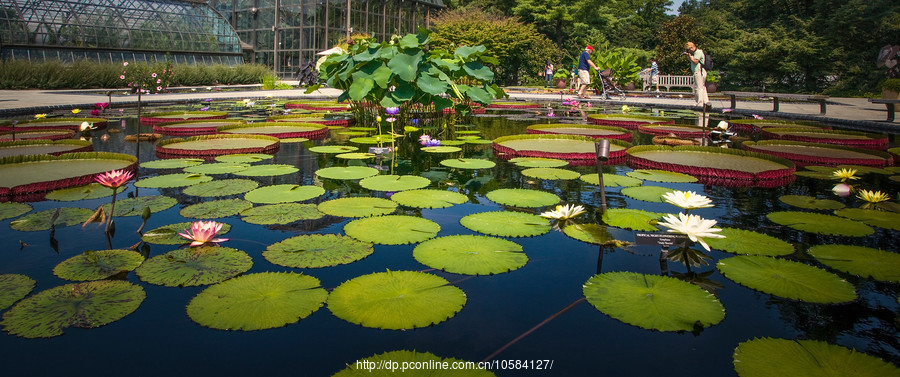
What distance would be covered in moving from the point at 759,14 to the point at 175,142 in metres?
27.8

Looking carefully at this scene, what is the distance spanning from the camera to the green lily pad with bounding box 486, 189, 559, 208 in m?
2.81

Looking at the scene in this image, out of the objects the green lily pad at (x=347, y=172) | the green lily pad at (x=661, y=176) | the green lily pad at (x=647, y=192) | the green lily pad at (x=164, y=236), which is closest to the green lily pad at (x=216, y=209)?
the green lily pad at (x=164, y=236)

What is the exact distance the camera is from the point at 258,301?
5.14ft

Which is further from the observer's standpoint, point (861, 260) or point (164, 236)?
point (164, 236)

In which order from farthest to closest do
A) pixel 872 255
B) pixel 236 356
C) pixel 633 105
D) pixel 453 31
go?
pixel 453 31, pixel 633 105, pixel 872 255, pixel 236 356

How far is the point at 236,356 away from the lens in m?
1.31

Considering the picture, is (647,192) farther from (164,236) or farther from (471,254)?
(164,236)

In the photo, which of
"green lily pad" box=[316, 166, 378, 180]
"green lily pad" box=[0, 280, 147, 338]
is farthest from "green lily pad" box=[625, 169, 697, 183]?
"green lily pad" box=[0, 280, 147, 338]

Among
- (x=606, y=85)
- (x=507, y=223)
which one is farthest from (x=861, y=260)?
(x=606, y=85)

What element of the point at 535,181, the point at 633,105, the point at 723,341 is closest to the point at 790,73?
the point at 633,105

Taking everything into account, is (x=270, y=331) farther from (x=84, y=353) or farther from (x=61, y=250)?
(x=61, y=250)

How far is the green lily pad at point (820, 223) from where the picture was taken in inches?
90.9

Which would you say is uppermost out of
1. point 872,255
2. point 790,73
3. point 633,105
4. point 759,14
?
point 759,14

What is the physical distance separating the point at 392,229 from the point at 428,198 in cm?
62
